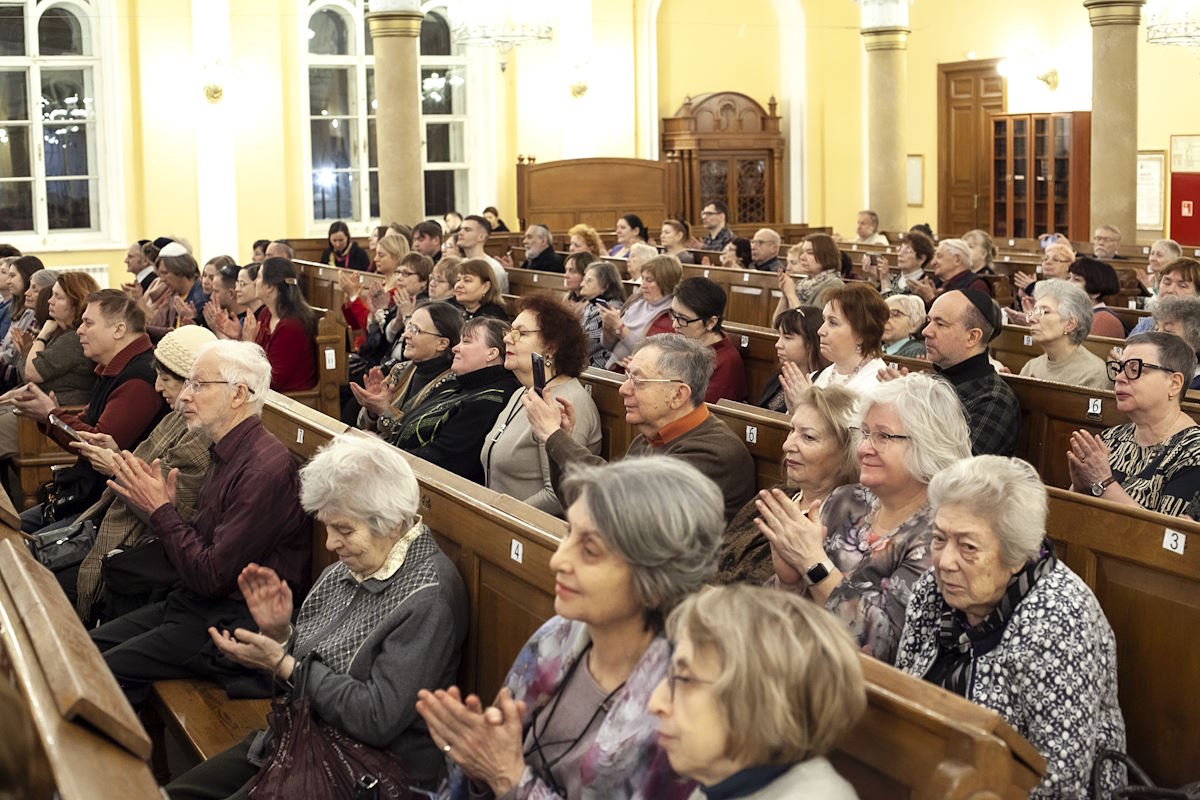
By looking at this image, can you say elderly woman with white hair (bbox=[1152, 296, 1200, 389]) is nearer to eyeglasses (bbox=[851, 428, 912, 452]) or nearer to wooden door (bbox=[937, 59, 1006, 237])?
eyeglasses (bbox=[851, 428, 912, 452])

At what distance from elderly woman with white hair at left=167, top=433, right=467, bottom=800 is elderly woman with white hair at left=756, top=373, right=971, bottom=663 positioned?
69 centimetres

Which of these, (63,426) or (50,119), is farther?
(50,119)

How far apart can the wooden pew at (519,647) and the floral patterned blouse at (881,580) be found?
0.58 m

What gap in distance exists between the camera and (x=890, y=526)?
307cm

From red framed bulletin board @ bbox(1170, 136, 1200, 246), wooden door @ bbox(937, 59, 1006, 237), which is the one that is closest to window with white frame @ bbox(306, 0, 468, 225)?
wooden door @ bbox(937, 59, 1006, 237)

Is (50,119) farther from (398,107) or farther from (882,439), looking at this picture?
(882,439)

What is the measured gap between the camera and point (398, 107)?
12.7 m

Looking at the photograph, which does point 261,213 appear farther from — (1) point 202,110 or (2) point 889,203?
(2) point 889,203

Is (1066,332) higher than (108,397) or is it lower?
higher

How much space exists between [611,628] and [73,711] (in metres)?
0.80

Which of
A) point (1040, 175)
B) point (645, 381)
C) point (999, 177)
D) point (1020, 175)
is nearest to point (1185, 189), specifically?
point (1040, 175)

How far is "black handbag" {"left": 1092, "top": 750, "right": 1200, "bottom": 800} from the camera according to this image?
2.44 m

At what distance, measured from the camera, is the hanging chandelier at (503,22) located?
13.3 meters

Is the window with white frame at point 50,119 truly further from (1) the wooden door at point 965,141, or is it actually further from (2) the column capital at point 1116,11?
(1) the wooden door at point 965,141
